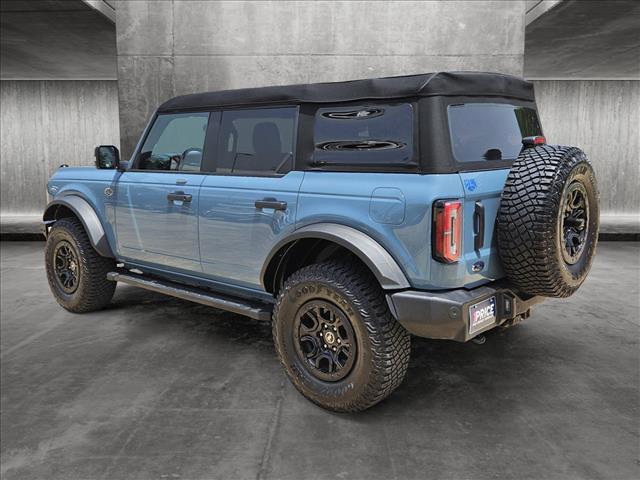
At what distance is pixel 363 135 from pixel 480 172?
2.30 feet

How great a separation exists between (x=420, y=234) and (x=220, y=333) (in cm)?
243

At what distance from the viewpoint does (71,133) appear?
12.4m

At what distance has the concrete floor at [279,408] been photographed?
2.61 meters

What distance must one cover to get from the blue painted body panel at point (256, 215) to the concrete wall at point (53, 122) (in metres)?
7.78

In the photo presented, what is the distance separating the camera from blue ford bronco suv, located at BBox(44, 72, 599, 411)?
2.81 meters

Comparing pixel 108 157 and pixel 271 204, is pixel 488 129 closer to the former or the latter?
pixel 271 204

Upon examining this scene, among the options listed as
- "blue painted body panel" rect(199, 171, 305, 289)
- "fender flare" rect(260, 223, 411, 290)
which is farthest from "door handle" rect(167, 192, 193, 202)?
"fender flare" rect(260, 223, 411, 290)

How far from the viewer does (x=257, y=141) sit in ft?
12.2

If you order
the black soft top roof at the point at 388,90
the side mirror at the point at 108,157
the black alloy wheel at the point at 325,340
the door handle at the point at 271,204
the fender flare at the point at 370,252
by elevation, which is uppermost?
the black soft top roof at the point at 388,90

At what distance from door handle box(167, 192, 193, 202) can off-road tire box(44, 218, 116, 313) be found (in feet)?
4.50

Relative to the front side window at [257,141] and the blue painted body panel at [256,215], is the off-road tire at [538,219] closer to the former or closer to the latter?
the blue painted body panel at [256,215]

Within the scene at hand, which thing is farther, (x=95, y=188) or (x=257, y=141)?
(x=95, y=188)

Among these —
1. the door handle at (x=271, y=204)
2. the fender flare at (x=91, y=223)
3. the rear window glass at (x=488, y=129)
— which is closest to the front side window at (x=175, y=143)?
the fender flare at (x=91, y=223)

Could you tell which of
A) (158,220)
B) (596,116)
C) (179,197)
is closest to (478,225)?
(179,197)
